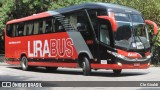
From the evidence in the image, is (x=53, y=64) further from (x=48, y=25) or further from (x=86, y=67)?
(x=86, y=67)

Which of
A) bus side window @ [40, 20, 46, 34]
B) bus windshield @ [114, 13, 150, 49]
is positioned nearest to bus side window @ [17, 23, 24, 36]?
bus side window @ [40, 20, 46, 34]

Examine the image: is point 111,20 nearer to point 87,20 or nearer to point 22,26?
point 87,20

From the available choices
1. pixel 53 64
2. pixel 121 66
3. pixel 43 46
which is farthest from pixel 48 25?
pixel 121 66

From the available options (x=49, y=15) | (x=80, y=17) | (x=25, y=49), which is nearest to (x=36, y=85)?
(x=80, y=17)

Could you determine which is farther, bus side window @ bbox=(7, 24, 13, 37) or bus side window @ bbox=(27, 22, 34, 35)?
bus side window @ bbox=(7, 24, 13, 37)

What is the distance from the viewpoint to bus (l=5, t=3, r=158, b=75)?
18.4 meters

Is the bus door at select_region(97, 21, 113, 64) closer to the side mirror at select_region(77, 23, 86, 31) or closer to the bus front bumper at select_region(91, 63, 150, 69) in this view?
the bus front bumper at select_region(91, 63, 150, 69)

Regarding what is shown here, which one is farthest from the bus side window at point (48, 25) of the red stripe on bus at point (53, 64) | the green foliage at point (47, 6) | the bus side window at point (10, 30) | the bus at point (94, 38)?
the green foliage at point (47, 6)

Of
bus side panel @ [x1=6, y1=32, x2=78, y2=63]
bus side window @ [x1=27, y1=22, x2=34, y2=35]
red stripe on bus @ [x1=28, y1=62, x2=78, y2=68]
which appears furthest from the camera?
bus side window @ [x1=27, y1=22, x2=34, y2=35]

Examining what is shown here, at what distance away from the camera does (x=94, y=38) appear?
19.1 m

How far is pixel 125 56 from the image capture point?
721 inches

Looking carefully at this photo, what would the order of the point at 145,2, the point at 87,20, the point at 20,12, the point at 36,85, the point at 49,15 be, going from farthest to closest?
the point at 20,12
the point at 145,2
the point at 49,15
the point at 87,20
the point at 36,85

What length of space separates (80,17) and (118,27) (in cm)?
257

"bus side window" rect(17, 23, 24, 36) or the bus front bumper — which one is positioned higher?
"bus side window" rect(17, 23, 24, 36)
